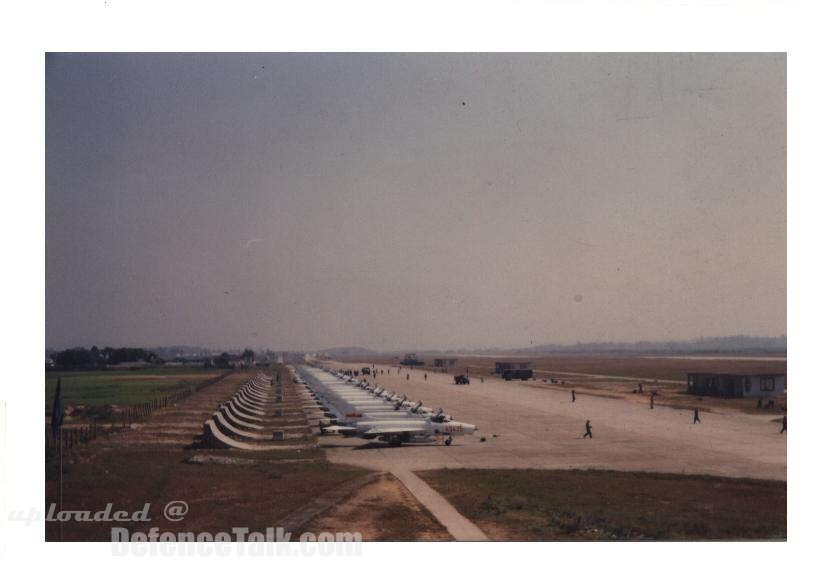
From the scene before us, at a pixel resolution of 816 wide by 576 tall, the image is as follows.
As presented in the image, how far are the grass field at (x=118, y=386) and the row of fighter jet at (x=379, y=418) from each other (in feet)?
40.9

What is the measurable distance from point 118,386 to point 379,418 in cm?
2198

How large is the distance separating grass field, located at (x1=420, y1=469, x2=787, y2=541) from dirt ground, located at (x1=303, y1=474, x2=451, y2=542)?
1.31m

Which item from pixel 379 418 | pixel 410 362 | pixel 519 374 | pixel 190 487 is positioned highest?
pixel 190 487

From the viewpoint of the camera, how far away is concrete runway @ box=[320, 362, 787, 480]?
78.2ft

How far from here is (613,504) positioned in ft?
60.6

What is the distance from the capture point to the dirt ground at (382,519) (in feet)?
53.4

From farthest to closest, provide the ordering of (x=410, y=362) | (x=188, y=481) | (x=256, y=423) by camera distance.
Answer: (x=410, y=362)
(x=256, y=423)
(x=188, y=481)

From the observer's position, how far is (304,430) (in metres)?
A: 35.2

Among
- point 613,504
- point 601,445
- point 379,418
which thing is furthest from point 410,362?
point 613,504

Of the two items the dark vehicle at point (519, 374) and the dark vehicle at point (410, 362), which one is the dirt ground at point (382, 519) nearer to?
the dark vehicle at point (519, 374)

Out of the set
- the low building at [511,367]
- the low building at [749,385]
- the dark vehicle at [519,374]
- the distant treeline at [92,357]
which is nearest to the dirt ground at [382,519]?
the distant treeline at [92,357]

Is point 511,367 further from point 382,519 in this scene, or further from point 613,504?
point 382,519
